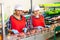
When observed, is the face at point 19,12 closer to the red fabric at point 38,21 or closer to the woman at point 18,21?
the woman at point 18,21

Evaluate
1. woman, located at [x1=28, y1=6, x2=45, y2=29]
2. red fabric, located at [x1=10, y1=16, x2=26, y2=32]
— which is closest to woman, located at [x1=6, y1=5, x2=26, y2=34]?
red fabric, located at [x1=10, y1=16, x2=26, y2=32]

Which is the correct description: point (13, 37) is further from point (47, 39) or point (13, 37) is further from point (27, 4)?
point (47, 39)

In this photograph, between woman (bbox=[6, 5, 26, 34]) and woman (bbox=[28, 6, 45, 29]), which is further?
woman (bbox=[28, 6, 45, 29])

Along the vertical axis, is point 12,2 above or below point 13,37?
above

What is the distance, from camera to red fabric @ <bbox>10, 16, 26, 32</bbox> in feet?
6.78

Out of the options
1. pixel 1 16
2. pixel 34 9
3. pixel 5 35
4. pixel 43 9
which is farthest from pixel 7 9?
pixel 43 9

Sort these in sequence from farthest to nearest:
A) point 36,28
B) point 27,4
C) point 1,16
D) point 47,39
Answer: point 47,39 < point 36,28 < point 27,4 < point 1,16

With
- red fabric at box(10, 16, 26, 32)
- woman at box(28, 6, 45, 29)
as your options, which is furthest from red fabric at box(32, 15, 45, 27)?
red fabric at box(10, 16, 26, 32)

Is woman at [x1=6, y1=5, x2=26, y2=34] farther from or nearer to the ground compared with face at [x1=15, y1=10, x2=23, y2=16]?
nearer to the ground

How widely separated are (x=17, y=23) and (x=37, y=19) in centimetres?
42

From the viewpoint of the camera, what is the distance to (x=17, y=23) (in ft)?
6.95

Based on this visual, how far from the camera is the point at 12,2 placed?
79.7 inches

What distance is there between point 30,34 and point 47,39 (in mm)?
418

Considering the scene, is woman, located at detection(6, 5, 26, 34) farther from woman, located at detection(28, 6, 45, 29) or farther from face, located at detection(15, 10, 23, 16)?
woman, located at detection(28, 6, 45, 29)
